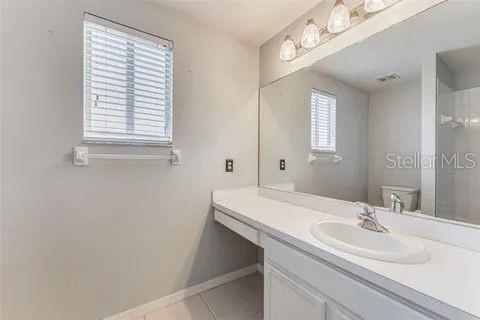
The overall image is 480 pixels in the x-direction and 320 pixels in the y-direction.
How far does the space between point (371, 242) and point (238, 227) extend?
32.0 inches

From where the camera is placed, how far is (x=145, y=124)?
165 centimetres

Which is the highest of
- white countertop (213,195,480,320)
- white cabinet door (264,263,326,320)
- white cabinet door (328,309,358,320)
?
white countertop (213,195,480,320)

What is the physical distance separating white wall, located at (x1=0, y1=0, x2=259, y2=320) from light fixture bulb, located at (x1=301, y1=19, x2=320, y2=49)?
2.15ft

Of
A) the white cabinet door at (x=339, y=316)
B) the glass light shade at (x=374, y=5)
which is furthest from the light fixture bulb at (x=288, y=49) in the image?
the white cabinet door at (x=339, y=316)

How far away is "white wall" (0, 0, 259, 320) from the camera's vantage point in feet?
4.12

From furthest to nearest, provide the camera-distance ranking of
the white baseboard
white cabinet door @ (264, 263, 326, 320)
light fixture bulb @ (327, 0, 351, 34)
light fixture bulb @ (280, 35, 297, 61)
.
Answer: light fixture bulb @ (280, 35, 297, 61) → the white baseboard → light fixture bulb @ (327, 0, 351, 34) → white cabinet door @ (264, 263, 326, 320)

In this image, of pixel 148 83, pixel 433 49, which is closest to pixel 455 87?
pixel 433 49

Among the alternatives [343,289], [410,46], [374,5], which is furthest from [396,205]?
[374,5]

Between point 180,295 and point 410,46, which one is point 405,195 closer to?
point 410,46

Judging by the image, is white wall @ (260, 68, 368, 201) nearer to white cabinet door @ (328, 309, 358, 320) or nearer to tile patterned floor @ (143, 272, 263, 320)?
white cabinet door @ (328, 309, 358, 320)

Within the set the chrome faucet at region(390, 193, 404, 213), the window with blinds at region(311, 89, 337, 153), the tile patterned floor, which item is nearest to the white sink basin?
the chrome faucet at region(390, 193, 404, 213)

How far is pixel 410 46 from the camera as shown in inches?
47.2

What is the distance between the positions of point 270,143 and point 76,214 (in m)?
1.55

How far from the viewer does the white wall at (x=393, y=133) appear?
3.89 ft
